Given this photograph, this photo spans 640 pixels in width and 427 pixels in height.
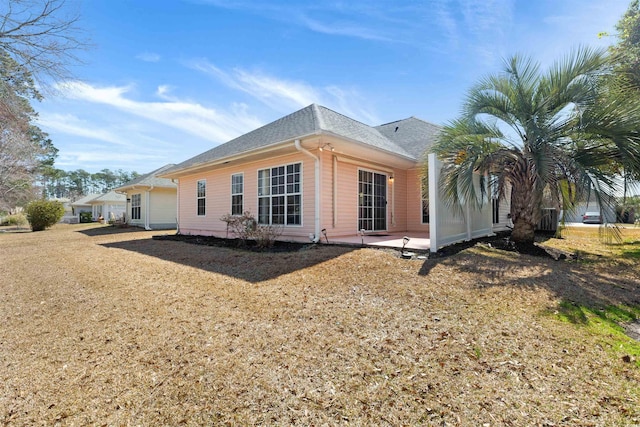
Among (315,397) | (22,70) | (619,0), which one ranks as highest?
(619,0)

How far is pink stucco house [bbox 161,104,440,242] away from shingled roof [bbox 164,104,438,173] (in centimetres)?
5

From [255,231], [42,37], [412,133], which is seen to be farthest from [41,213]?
[412,133]

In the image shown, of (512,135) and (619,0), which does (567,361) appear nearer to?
(512,135)

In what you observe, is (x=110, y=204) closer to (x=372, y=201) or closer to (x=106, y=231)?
(x=106, y=231)

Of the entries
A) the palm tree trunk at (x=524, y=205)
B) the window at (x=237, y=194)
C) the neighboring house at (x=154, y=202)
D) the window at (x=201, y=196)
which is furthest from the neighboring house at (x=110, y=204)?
the palm tree trunk at (x=524, y=205)

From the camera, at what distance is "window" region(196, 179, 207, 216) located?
1291 centimetres

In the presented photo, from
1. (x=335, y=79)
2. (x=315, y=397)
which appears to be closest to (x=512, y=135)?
(x=335, y=79)

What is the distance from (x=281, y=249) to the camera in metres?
7.99

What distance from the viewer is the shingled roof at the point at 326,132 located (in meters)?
8.25

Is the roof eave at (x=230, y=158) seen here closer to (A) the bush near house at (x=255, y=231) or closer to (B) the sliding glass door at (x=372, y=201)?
(A) the bush near house at (x=255, y=231)

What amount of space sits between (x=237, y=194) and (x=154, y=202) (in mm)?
11654

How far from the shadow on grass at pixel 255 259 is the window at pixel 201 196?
437cm

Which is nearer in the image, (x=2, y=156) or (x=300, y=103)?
(x=300, y=103)

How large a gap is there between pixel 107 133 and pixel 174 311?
41.8ft
